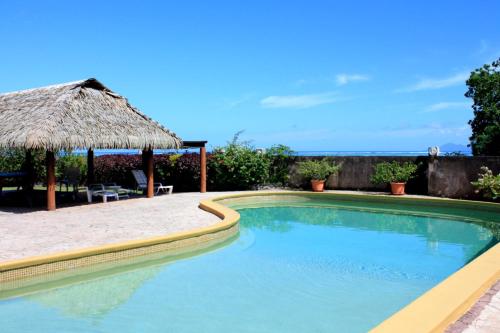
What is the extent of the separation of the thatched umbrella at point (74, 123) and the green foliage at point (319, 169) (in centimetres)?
503

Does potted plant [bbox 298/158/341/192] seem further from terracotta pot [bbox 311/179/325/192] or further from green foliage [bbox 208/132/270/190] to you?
green foliage [bbox 208/132/270/190]

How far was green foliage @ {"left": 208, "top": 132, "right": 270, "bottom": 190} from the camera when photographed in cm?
1662

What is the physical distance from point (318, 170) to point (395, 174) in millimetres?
2732

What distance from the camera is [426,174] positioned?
596 inches

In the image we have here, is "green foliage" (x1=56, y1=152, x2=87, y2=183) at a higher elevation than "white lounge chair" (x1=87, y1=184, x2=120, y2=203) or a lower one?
higher

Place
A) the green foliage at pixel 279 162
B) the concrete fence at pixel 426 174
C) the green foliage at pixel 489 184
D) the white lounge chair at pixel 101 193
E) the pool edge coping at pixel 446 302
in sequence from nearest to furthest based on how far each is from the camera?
the pool edge coping at pixel 446 302 → the white lounge chair at pixel 101 193 → the green foliage at pixel 489 184 → the concrete fence at pixel 426 174 → the green foliage at pixel 279 162

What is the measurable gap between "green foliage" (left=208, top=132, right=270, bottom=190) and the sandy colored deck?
13.9 ft

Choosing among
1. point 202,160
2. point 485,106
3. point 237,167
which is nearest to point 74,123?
point 202,160

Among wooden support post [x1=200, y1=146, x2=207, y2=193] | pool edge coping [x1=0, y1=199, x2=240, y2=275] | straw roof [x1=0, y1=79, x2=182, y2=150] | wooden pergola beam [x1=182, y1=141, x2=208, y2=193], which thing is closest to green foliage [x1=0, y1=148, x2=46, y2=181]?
straw roof [x1=0, y1=79, x2=182, y2=150]

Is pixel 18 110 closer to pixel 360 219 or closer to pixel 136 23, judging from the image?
pixel 136 23

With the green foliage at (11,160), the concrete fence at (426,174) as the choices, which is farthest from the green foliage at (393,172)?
the green foliage at (11,160)

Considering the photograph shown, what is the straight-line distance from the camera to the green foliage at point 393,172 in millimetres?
15047

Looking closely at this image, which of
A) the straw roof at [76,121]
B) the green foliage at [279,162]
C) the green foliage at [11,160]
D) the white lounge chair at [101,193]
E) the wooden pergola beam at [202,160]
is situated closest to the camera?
the straw roof at [76,121]

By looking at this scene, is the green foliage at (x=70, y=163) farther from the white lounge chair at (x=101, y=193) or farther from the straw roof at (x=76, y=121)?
the white lounge chair at (x=101, y=193)
